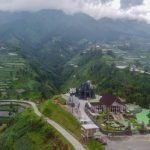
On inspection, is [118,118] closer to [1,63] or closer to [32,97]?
[32,97]

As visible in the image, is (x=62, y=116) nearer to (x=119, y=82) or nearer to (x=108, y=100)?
(x=108, y=100)

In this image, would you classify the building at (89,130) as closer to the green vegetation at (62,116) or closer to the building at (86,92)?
the green vegetation at (62,116)

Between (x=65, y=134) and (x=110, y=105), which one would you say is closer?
(x=65, y=134)

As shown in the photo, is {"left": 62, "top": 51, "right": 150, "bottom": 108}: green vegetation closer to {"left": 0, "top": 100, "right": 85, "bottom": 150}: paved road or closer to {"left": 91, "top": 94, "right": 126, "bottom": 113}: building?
Answer: {"left": 91, "top": 94, "right": 126, "bottom": 113}: building

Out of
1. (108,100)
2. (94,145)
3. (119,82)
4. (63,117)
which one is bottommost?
(63,117)

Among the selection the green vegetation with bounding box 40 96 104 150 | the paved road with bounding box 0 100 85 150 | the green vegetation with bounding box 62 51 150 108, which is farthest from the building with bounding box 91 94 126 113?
the green vegetation with bounding box 62 51 150 108

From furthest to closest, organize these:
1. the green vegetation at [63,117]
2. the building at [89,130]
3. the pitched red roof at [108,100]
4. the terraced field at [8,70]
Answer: the terraced field at [8,70]
the pitched red roof at [108,100]
the building at [89,130]
the green vegetation at [63,117]

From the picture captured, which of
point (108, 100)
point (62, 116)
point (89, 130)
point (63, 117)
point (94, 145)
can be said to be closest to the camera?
point (94, 145)

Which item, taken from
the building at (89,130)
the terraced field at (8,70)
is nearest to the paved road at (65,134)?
the building at (89,130)

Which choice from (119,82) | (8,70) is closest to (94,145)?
(119,82)
